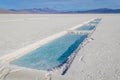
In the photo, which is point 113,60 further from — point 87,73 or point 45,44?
point 45,44

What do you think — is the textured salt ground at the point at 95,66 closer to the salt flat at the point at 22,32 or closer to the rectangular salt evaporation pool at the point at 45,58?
the rectangular salt evaporation pool at the point at 45,58

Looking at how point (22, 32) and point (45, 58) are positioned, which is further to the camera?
point (22, 32)

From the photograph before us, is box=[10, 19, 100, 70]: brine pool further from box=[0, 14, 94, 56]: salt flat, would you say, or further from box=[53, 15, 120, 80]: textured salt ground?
box=[53, 15, 120, 80]: textured salt ground

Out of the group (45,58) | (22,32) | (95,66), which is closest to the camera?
(95,66)

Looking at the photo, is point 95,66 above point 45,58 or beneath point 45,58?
above

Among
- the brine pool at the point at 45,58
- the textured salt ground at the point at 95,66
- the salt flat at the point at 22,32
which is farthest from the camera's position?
the salt flat at the point at 22,32

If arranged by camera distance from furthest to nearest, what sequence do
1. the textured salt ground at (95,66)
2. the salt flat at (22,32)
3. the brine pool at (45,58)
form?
the salt flat at (22,32) → the brine pool at (45,58) → the textured salt ground at (95,66)

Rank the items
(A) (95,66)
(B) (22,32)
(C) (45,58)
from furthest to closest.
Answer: (B) (22,32), (C) (45,58), (A) (95,66)

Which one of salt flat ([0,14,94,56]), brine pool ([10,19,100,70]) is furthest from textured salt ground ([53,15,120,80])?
salt flat ([0,14,94,56])

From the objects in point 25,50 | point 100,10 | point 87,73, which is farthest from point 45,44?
point 100,10

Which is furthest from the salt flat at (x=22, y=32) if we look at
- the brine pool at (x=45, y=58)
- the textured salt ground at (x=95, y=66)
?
the textured salt ground at (x=95, y=66)

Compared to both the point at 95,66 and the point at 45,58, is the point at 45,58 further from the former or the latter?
the point at 95,66

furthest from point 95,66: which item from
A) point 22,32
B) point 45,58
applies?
point 22,32
